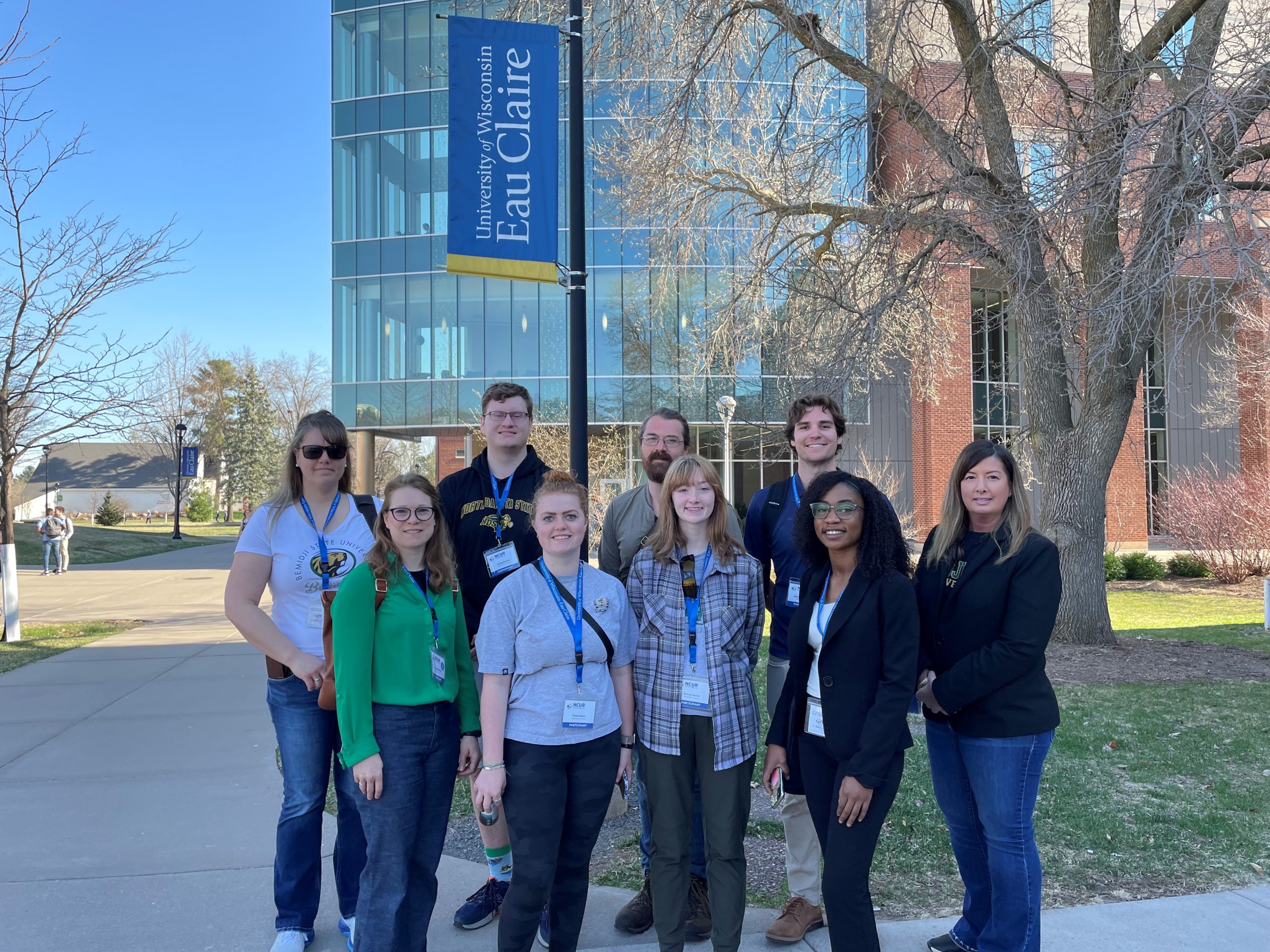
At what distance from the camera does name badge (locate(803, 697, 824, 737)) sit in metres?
2.93

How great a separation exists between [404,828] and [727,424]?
59.2 ft

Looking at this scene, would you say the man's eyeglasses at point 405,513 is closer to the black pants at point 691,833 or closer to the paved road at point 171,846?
the black pants at point 691,833

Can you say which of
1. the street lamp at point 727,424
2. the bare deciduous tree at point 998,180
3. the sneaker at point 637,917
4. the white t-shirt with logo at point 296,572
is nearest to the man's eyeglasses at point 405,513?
the white t-shirt with logo at point 296,572

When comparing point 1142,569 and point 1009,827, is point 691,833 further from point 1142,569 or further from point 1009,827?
point 1142,569

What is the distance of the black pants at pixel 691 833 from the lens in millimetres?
3092

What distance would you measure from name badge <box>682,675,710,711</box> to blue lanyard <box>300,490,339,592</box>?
1.46 meters

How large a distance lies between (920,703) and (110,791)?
508 centimetres

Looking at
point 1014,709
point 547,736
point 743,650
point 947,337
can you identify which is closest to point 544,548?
point 547,736

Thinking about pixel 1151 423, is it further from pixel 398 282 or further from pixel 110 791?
pixel 110 791

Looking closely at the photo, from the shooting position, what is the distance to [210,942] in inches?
139

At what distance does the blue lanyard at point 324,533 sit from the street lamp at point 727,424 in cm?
1483

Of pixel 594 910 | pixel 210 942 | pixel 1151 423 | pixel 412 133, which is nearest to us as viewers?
pixel 210 942

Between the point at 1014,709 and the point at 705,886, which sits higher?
the point at 1014,709

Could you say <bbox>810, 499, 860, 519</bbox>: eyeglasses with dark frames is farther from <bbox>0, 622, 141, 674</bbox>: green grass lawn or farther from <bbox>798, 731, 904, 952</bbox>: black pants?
<bbox>0, 622, 141, 674</bbox>: green grass lawn
